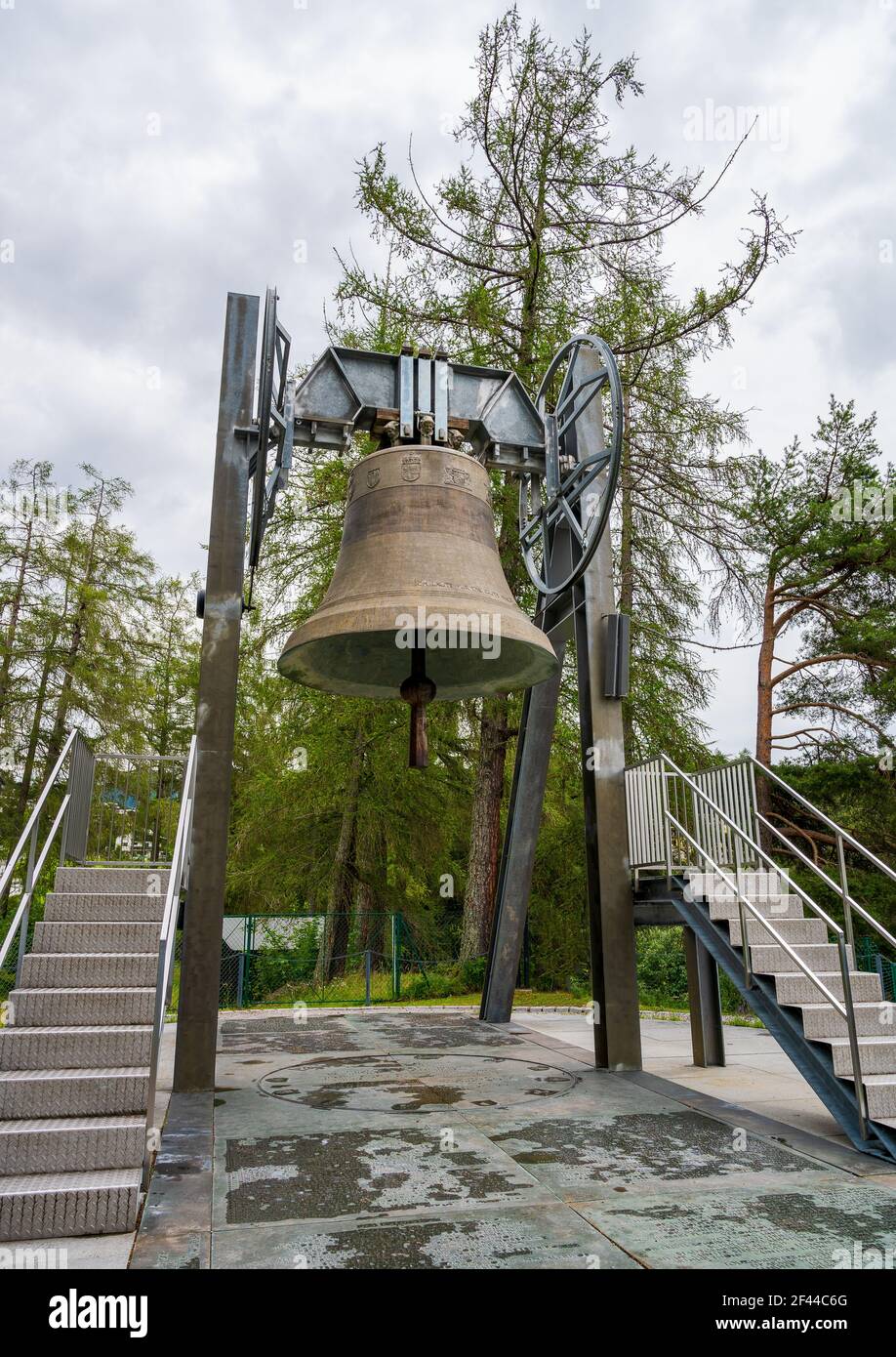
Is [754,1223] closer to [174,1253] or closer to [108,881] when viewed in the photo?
[174,1253]

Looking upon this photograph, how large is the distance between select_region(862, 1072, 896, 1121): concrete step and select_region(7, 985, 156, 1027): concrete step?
398cm

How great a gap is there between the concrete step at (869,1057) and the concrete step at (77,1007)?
12.9 feet

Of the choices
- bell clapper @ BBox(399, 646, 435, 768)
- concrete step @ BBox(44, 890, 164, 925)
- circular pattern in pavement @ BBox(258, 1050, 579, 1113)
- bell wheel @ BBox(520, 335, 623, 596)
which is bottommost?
circular pattern in pavement @ BBox(258, 1050, 579, 1113)

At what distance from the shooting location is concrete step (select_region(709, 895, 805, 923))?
21.6ft

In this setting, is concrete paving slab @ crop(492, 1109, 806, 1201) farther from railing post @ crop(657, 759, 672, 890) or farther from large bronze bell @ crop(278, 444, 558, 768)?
large bronze bell @ crop(278, 444, 558, 768)

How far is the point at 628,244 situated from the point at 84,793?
1194 centimetres

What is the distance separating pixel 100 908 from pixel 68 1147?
2019 mm

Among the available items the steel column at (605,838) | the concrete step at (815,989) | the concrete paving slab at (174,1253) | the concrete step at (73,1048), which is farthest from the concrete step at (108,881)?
the concrete step at (815,989)

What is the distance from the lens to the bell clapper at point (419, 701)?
4.80 meters

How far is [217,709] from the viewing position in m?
6.84

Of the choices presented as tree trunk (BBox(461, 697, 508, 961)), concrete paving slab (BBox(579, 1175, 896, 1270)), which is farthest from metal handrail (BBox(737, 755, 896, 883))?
tree trunk (BBox(461, 697, 508, 961))

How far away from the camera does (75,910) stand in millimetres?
5879
